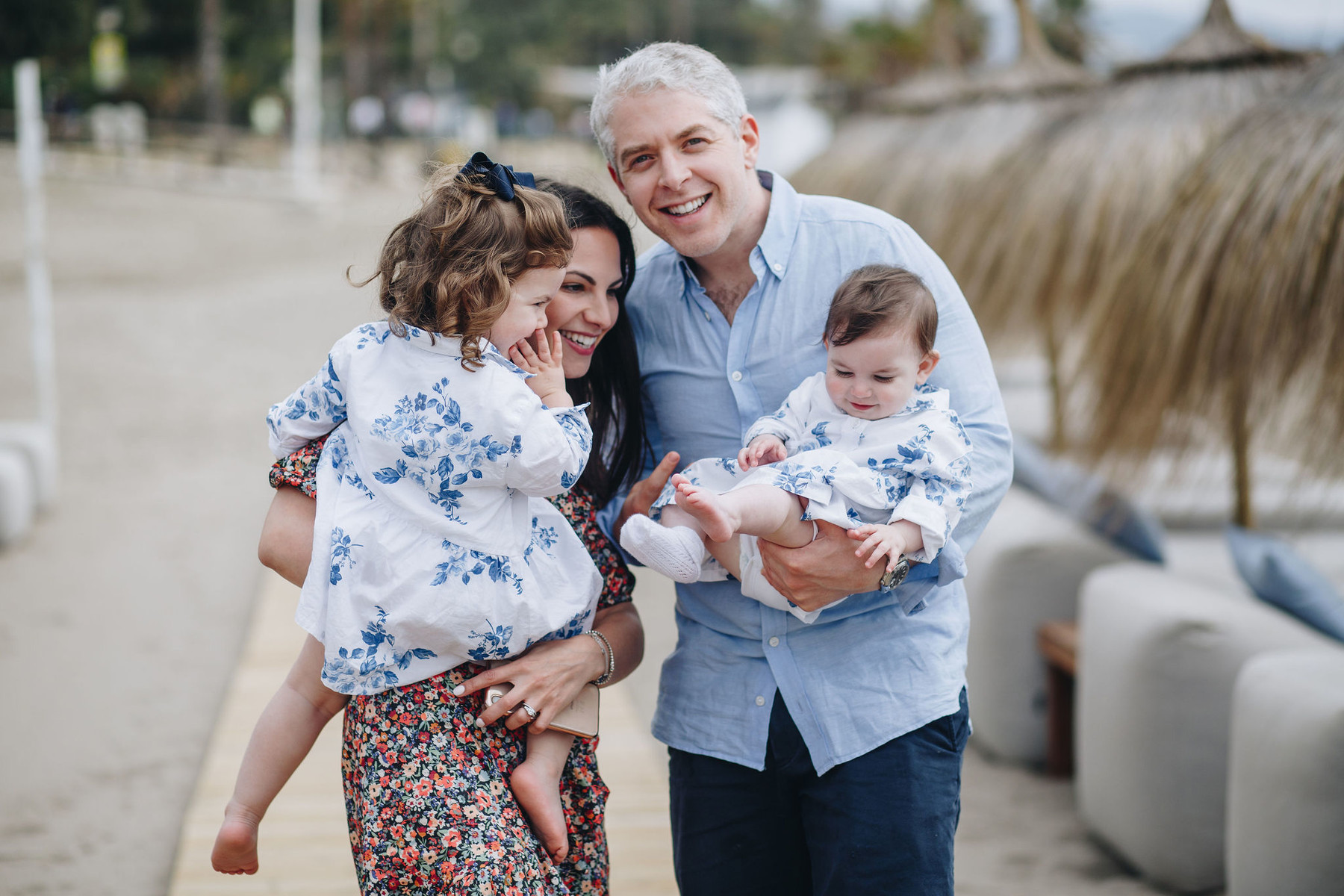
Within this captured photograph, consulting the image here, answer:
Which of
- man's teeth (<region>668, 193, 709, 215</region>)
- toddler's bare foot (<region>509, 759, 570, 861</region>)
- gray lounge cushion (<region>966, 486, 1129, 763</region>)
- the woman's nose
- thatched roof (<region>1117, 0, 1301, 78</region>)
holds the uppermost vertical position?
thatched roof (<region>1117, 0, 1301, 78</region>)

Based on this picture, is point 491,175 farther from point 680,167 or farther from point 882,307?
point 882,307

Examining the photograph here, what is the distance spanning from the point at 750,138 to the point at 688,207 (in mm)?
240

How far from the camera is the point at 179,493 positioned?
8.13m

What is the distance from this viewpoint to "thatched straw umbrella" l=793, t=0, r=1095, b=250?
6.19m

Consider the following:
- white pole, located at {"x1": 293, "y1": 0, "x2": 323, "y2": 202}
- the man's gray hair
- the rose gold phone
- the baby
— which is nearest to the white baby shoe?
the baby

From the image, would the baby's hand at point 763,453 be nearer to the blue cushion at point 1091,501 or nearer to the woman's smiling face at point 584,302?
the woman's smiling face at point 584,302

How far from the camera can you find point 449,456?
1616 millimetres

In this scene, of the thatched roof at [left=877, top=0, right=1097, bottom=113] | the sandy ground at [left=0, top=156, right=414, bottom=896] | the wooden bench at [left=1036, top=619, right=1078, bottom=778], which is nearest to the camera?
the sandy ground at [left=0, top=156, right=414, bottom=896]

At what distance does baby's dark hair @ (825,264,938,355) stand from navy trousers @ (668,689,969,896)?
623mm

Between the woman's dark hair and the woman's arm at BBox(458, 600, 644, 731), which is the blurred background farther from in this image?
the woman's arm at BBox(458, 600, 644, 731)

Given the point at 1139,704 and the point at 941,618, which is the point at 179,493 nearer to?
the point at 1139,704

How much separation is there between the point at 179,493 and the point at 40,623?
2502mm

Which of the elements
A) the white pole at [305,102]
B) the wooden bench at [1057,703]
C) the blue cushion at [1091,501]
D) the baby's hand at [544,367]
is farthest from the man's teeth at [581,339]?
the white pole at [305,102]

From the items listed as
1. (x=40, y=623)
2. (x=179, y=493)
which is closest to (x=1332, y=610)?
(x=40, y=623)
